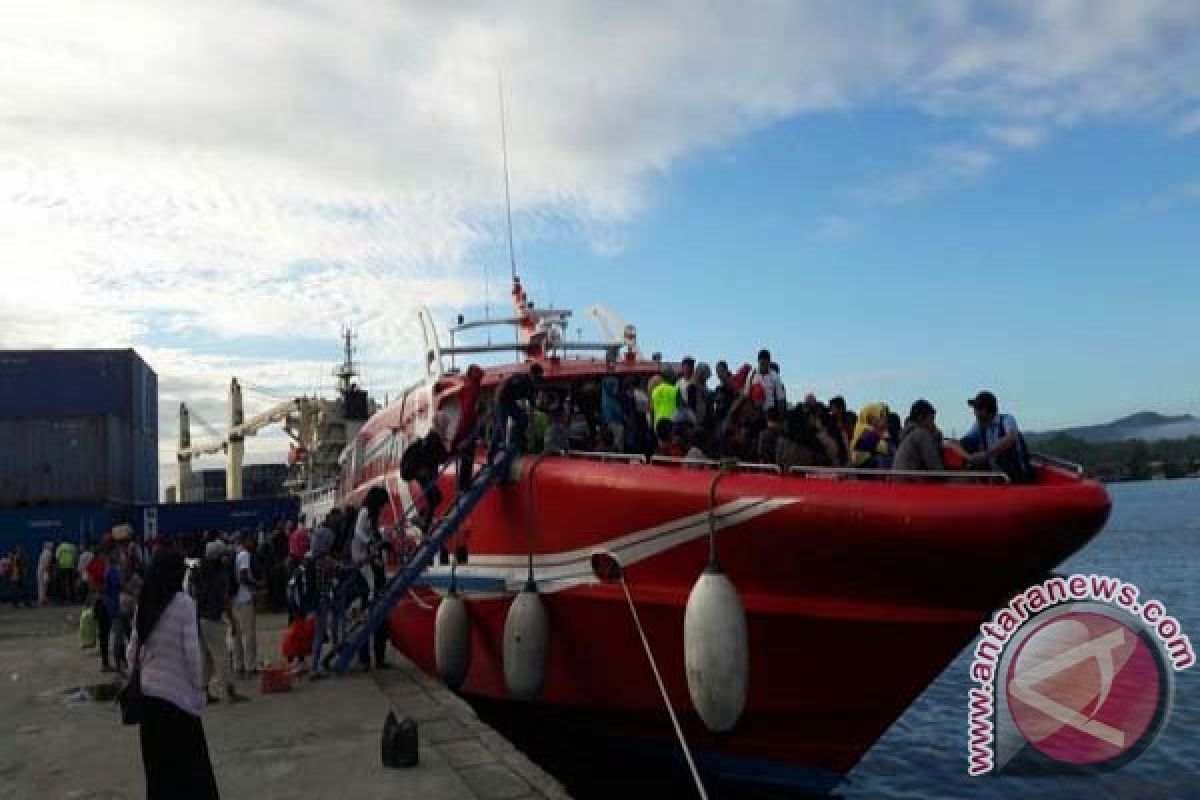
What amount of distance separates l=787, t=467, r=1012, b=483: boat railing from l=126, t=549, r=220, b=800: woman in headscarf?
12.6 feet

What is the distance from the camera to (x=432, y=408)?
36.3 feet

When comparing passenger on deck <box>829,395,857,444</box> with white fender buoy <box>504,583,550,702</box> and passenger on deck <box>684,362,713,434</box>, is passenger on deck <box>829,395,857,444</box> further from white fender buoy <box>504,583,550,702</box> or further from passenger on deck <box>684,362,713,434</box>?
white fender buoy <box>504,583,550,702</box>

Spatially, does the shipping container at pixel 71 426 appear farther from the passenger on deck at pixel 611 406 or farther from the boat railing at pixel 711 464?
the boat railing at pixel 711 464

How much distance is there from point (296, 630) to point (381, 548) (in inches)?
58.5

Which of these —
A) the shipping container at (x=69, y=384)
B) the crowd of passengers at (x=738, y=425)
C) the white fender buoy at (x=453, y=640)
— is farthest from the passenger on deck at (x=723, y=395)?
the shipping container at (x=69, y=384)

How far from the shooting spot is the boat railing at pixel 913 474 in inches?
A: 250

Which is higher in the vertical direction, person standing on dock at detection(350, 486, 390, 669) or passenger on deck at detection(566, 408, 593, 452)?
passenger on deck at detection(566, 408, 593, 452)

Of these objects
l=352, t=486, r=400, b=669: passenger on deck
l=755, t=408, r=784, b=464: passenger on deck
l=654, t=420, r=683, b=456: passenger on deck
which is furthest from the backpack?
l=352, t=486, r=400, b=669: passenger on deck

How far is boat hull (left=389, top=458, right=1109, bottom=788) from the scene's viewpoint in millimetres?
6156

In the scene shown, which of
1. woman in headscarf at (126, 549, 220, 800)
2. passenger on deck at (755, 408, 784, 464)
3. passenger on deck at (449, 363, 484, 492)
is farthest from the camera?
passenger on deck at (449, 363, 484, 492)

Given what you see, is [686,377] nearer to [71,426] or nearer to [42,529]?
[42,529]

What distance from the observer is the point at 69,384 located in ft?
101

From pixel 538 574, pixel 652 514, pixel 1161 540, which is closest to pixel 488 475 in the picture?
pixel 538 574

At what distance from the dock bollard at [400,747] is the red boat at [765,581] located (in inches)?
43.5
